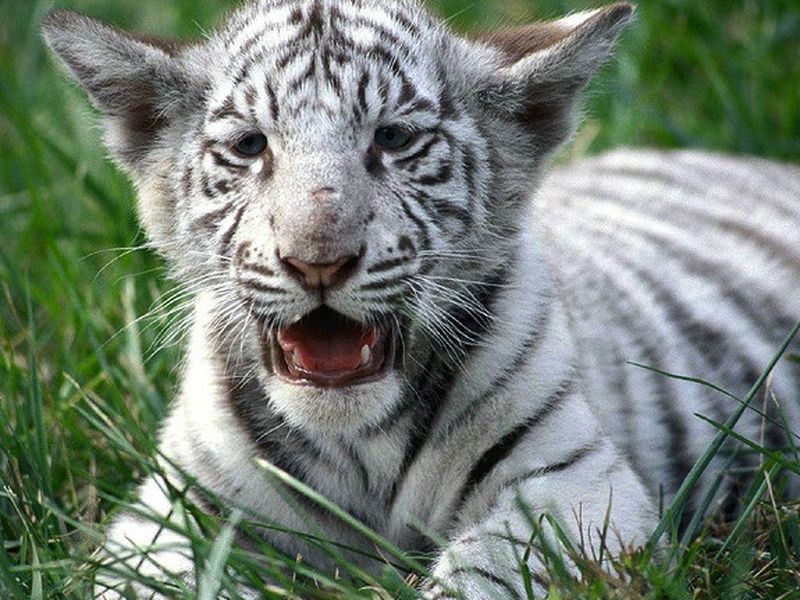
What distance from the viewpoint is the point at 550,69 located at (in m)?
3.28

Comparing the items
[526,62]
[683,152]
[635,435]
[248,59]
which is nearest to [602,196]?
[683,152]

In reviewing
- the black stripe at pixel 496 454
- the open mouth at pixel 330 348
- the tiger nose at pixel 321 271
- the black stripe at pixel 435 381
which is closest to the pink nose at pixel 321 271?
the tiger nose at pixel 321 271

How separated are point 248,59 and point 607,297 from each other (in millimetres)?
1284

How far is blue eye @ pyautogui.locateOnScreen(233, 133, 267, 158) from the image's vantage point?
310cm

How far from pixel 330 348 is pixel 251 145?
457 mm

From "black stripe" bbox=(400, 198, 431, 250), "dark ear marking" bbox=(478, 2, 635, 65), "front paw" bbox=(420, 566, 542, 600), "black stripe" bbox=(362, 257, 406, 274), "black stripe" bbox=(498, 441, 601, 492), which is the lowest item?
"front paw" bbox=(420, 566, 542, 600)

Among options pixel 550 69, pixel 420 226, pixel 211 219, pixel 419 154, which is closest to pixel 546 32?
pixel 550 69

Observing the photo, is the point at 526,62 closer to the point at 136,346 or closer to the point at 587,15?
the point at 587,15

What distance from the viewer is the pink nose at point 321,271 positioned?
284 centimetres

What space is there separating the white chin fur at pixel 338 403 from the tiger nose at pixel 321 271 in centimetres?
23

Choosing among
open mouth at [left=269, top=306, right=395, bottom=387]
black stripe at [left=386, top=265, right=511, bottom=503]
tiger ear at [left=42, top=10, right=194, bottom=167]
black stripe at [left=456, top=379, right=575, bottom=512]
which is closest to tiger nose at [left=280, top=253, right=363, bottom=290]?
open mouth at [left=269, top=306, right=395, bottom=387]

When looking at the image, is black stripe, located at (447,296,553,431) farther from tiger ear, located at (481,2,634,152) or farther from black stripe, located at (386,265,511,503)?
tiger ear, located at (481,2,634,152)

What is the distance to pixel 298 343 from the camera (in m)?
3.03

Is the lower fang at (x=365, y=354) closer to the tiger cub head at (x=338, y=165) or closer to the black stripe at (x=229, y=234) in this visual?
the tiger cub head at (x=338, y=165)
